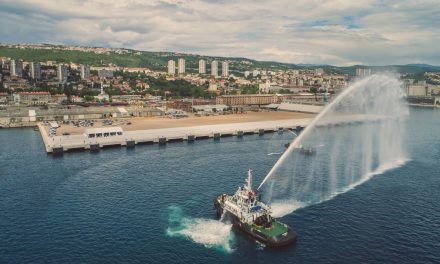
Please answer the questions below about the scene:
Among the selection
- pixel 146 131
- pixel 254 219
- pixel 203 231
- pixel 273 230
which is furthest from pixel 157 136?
pixel 273 230

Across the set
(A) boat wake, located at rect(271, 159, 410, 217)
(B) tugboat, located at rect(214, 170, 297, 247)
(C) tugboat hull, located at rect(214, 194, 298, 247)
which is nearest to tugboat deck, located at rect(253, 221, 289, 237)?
(B) tugboat, located at rect(214, 170, 297, 247)

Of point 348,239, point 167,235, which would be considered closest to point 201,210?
point 167,235

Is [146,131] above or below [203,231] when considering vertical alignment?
above

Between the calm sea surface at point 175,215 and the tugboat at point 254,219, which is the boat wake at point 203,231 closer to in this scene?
the calm sea surface at point 175,215

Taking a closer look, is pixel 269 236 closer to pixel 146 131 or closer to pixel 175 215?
pixel 175 215

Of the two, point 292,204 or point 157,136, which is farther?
point 157,136

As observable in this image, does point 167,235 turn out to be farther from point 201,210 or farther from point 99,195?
point 99,195

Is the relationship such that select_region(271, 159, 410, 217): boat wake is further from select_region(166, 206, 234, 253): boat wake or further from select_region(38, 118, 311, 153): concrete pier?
select_region(38, 118, 311, 153): concrete pier
